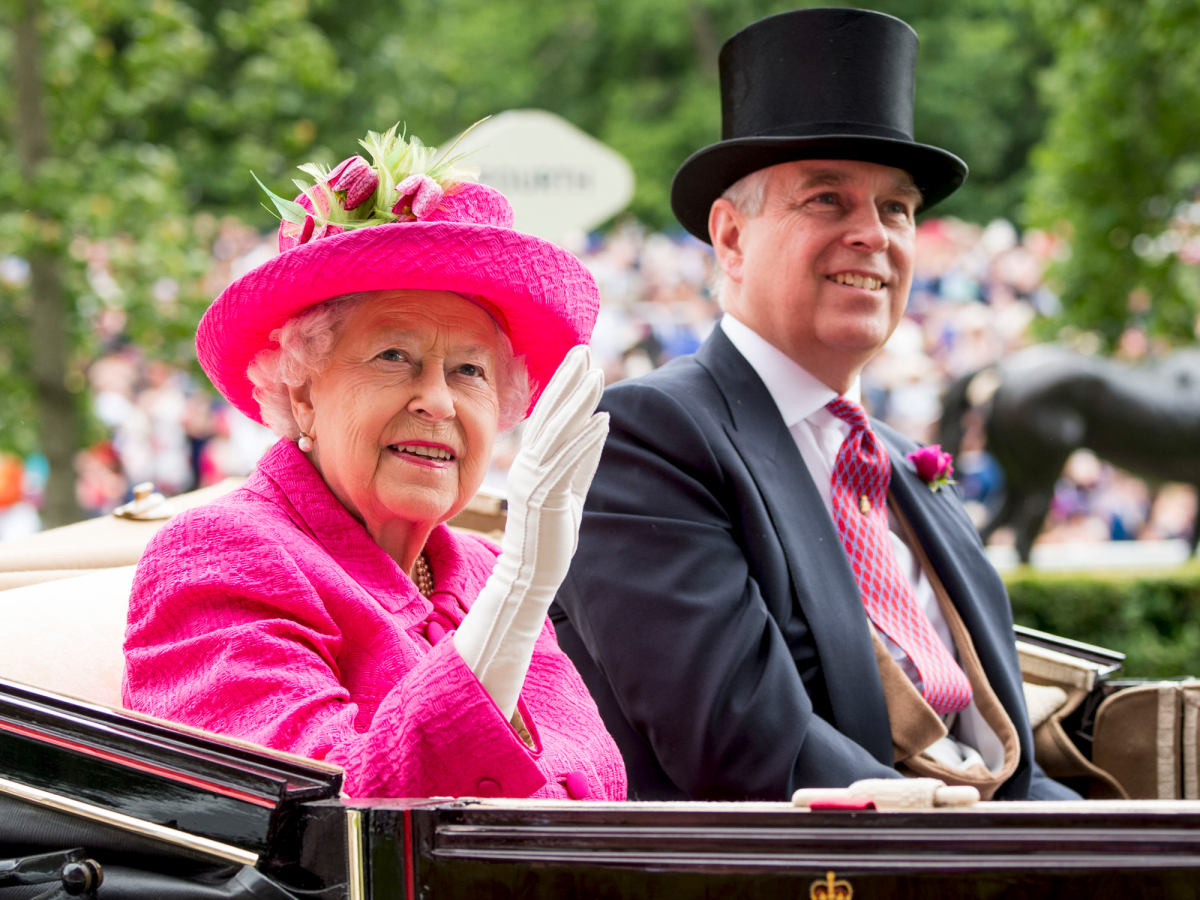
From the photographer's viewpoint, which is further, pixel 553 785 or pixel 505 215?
pixel 505 215

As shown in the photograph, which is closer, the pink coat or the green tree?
the pink coat

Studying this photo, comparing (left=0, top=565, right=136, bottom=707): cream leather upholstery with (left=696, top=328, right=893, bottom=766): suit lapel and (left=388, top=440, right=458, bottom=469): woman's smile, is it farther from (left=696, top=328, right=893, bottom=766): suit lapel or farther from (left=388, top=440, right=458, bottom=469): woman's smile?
(left=696, top=328, right=893, bottom=766): suit lapel

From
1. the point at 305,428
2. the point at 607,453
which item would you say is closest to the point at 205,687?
the point at 305,428

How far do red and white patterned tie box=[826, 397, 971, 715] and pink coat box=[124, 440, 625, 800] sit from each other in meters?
0.80

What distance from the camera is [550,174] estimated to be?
4.93 metres

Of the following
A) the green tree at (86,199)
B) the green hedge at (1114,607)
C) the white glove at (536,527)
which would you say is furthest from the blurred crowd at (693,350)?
the white glove at (536,527)

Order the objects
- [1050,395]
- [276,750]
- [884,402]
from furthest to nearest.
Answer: [884,402]
[1050,395]
[276,750]

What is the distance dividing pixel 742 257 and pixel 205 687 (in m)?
1.64

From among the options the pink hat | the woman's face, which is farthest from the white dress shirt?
the woman's face

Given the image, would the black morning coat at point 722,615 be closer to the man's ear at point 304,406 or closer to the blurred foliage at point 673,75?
the man's ear at point 304,406

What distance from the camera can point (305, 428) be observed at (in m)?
1.82

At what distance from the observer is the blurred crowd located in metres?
9.38

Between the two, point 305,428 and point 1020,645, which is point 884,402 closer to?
point 1020,645

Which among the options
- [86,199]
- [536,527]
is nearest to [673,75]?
[86,199]
